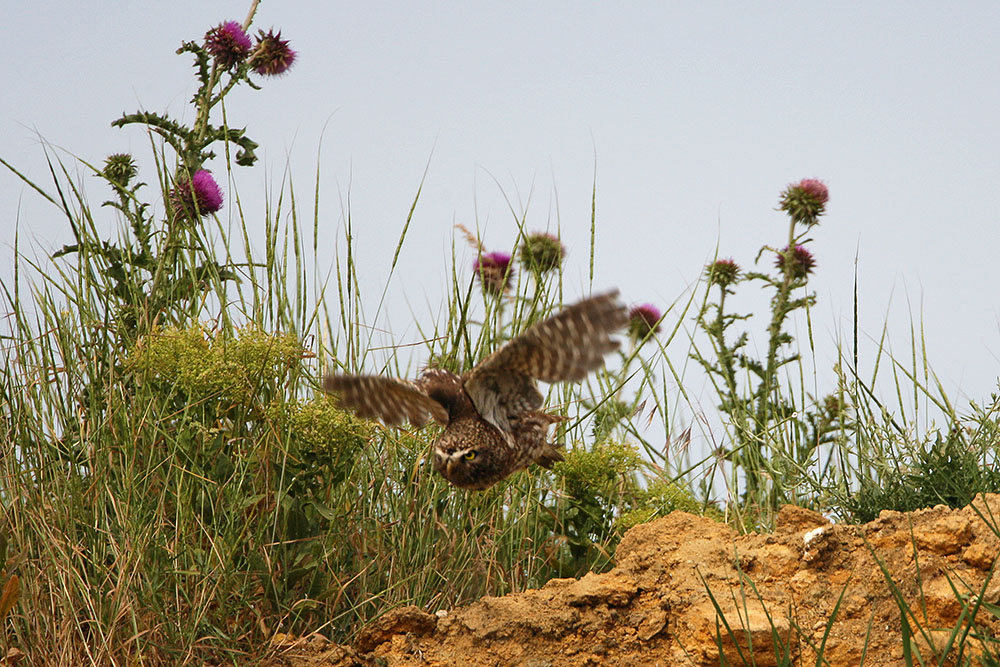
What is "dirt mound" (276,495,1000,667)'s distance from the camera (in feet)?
10.8

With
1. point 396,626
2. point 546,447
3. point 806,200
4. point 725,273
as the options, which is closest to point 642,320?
point 725,273

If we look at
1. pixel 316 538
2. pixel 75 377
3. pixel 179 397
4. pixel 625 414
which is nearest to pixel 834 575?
pixel 316 538

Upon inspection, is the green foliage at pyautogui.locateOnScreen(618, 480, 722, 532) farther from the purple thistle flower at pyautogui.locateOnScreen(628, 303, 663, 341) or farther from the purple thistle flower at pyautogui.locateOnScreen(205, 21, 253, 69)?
the purple thistle flower at pyautogui.locateOnScreen(205, 21, 253, 69)

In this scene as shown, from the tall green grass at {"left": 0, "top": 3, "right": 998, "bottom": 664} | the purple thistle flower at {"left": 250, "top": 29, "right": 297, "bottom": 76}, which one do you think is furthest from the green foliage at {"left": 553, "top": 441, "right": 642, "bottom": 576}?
the purple thistle flower at {"left": 250, "top": 29, "right": 297, "bottom": 76}

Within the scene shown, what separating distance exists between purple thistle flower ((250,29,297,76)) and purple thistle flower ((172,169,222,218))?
68 centimetres

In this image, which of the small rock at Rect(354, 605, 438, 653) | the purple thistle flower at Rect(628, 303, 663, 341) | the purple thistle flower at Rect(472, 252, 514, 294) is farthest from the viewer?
the purple thistle flower at Rect(628, 303, 663, 341)

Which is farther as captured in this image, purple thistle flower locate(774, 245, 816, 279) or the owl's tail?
purple thistle flower locate(774, 245, 816, 279)

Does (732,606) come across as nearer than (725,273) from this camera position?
Yes

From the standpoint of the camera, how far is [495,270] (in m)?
5.66

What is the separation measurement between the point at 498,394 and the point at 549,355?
0.40 meters

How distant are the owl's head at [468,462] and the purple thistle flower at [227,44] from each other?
243 centimetres

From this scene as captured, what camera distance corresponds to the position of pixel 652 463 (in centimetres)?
561

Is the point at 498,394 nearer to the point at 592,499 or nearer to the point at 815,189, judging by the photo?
the point at 592,499

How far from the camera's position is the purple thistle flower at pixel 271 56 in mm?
5148
